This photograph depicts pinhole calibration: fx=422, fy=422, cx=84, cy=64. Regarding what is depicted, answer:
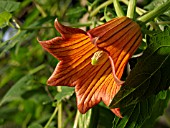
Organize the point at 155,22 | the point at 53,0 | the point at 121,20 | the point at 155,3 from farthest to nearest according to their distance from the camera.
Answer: the point at 53,0
the point at 155,3
the point at 155,22
the point at 121,20

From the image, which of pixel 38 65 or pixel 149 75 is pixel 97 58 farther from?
pixel 38 65

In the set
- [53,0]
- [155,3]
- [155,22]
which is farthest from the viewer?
[53,0]

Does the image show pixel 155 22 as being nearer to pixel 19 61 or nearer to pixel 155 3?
pixel 155 3

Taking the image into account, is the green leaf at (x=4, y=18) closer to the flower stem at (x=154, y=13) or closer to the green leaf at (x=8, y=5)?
the green leaf at (x=8, y=5)

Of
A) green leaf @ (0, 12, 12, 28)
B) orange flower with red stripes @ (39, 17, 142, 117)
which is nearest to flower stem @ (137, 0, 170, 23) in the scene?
orange flower with red stripes @ (39, 17, 142, 117)

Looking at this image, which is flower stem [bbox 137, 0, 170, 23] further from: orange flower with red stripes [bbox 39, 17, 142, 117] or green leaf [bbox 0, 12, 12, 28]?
green leaf [bbox 0, 12, 12, 28]

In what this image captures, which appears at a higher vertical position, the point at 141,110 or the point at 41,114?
the point at 141,110

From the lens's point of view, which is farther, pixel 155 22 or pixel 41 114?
pixel 41 114

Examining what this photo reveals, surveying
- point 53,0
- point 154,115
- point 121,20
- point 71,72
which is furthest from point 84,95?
point 53,0
